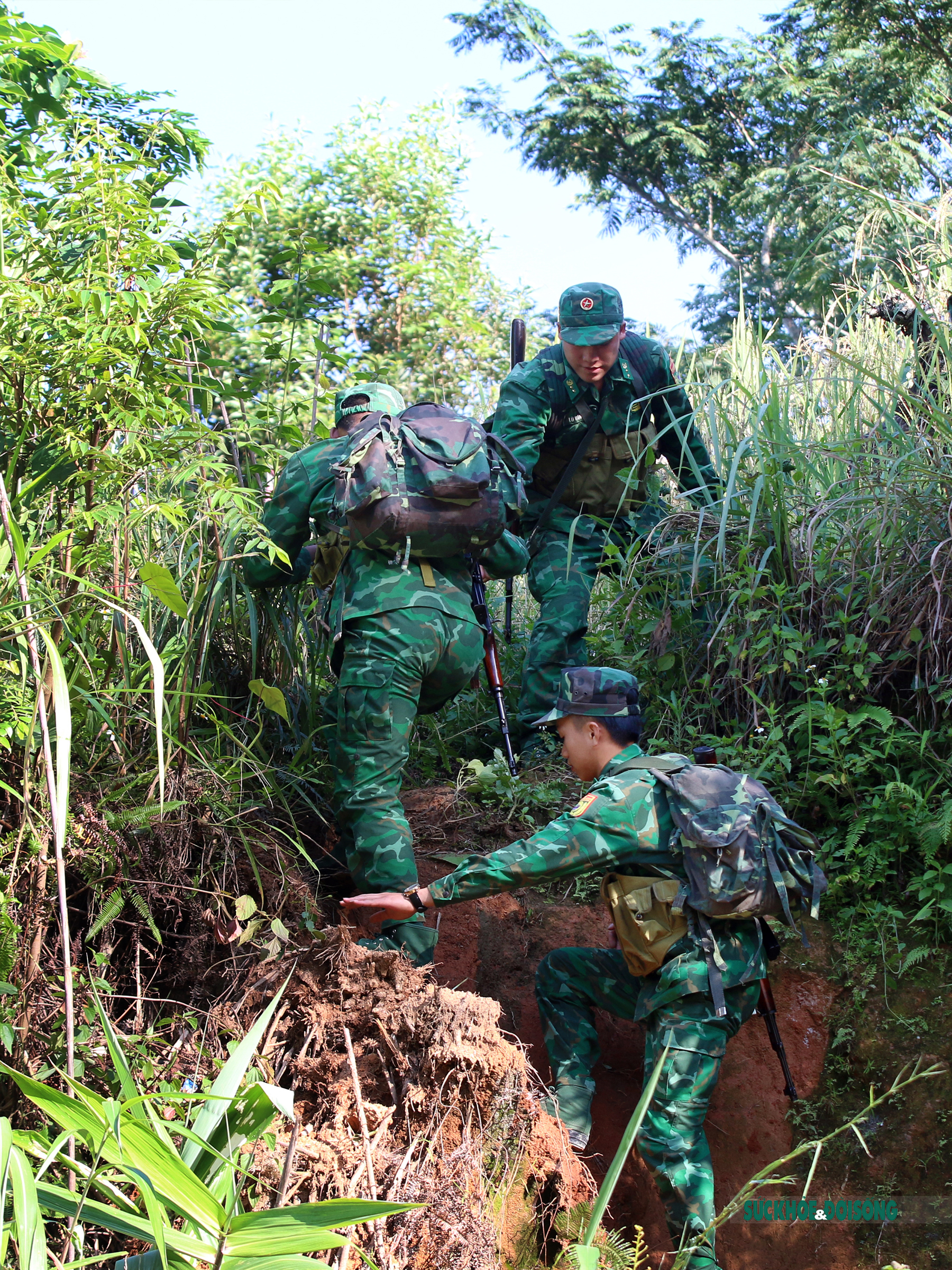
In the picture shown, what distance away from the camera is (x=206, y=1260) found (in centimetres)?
198

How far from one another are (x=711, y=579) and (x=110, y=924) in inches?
102

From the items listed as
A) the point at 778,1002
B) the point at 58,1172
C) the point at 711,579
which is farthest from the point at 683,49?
the point at 58,1172

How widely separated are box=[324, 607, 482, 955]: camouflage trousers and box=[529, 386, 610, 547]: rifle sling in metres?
1.37

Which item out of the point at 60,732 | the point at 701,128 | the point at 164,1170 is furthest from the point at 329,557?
the point at 701,128

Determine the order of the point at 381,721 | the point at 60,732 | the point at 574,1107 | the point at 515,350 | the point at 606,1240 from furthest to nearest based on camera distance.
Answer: the point at 515,350
the point at 381,721
the point at 574,1107
the point at 606,1240
the point at 60,732

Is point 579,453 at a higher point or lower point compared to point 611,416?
lower

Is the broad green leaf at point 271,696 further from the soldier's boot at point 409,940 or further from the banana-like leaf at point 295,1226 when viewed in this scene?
the banana-like leaf at point 295,1226

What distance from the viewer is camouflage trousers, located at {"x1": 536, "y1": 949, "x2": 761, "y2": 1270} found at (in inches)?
113

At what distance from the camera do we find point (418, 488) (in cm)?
355

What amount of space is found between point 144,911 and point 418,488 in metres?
1.49

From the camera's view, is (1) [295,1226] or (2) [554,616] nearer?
(1) [295,1226]

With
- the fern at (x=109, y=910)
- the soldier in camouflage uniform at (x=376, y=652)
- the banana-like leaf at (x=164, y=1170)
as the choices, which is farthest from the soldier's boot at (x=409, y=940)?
the banana-like leaf at (x=164, y=1170)

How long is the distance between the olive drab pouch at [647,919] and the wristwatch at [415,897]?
54 cm

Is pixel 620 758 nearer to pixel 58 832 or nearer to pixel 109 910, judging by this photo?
pixel 109 910
